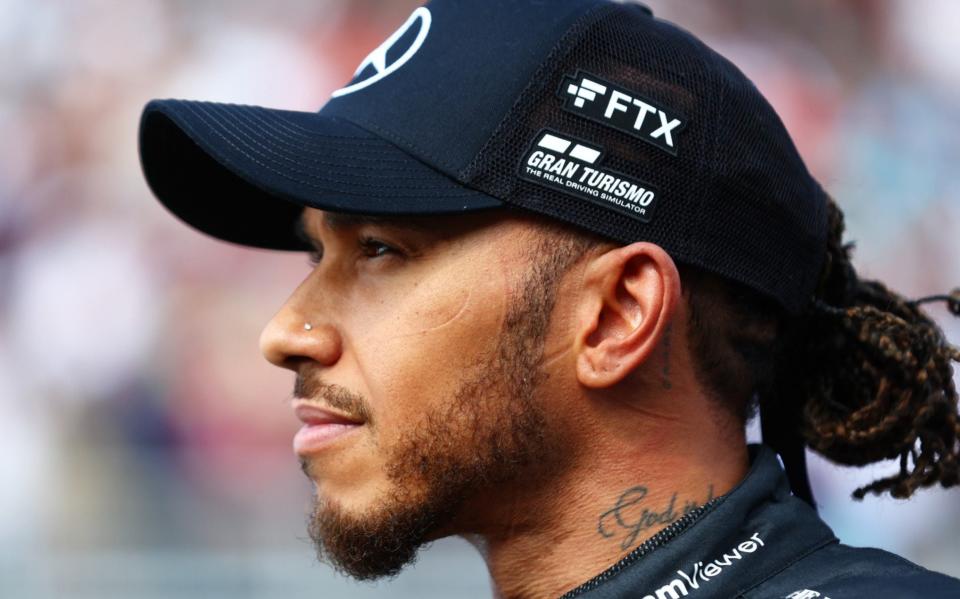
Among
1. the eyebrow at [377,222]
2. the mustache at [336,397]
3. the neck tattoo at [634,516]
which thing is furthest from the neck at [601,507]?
the eyebrow at [377,222]

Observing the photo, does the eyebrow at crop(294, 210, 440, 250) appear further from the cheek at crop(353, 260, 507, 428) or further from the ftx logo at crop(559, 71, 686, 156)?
the ftx logo at crop(559, 71, 686, 156)

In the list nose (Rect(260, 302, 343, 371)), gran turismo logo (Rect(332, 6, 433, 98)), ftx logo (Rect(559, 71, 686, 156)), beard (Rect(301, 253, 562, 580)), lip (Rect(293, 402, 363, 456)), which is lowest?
beard (Rect(301, 253, 562, 580))

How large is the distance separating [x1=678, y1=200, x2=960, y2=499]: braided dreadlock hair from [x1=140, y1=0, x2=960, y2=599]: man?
0.06 feet

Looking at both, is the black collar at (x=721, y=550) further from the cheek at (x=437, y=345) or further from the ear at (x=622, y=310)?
the cheek at (x=437, y=345)

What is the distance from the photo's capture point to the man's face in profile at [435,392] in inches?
72.2

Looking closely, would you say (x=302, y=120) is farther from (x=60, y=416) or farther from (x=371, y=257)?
(x=60, y=416)

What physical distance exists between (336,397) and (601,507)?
41 cm

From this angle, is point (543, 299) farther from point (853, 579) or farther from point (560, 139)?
point (853, 579)

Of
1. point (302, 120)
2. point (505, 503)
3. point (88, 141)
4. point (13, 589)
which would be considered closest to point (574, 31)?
point (302, 120)

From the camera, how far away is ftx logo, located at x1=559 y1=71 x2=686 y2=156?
1830mm

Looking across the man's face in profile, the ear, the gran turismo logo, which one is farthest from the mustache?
the gran turismo logo

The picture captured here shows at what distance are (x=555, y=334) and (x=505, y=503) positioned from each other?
0.83 feet

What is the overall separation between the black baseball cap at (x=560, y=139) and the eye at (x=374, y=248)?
4.0 inches

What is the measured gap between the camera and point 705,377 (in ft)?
6.39
